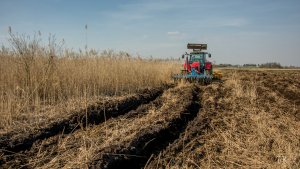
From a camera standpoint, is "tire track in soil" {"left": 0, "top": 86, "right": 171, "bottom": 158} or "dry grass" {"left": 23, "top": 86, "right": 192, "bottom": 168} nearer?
"dry grass" {"left": 23, "top": 86, "right": 192, "bottom": 168}

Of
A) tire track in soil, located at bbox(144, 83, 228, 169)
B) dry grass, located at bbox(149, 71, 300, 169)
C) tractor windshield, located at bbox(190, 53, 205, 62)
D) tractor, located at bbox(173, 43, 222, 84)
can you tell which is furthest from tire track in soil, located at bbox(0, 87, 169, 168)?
tractor windshield, located at bbox(190, 53, 205, 62)

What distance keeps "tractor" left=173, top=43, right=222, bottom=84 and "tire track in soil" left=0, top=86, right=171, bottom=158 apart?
5563 millimetres

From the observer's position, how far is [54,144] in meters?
4.98

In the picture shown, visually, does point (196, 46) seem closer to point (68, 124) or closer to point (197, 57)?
point (197, 57)

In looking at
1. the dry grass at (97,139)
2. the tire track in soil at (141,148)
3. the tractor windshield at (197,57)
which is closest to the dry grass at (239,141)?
the tire track in soil at (141,148)

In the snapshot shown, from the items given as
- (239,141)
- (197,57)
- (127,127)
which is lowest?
(239,141)

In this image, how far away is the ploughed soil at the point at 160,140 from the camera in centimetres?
425

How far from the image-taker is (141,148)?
4.72 meters

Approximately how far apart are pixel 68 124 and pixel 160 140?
180cm

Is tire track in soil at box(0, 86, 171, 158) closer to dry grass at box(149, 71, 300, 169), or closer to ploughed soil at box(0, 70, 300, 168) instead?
ploughed soil at box(0, 70, 300, 168)

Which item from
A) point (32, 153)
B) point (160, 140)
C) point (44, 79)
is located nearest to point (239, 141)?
point (160, 140)

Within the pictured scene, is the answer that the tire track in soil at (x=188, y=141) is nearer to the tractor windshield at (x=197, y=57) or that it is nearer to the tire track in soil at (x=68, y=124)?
the tire track in soil at (x=68, y=124)

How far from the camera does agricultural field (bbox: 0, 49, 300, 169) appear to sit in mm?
4336

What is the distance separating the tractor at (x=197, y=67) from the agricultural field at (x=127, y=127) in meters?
3.81
